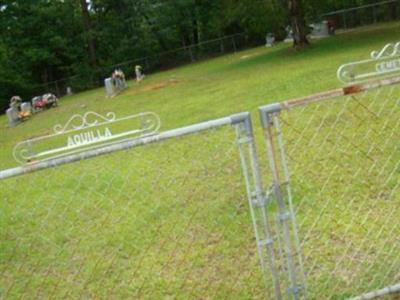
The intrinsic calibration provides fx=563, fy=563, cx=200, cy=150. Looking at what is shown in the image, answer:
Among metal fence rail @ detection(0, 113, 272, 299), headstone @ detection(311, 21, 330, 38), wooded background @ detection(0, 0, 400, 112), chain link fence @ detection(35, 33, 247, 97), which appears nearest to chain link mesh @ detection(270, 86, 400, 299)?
metal fence rail @ detection(0, 113, 272, 299)

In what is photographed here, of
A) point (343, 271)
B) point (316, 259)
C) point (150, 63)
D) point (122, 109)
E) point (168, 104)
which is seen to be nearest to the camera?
point (343, 271)

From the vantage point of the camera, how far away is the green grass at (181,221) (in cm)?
427

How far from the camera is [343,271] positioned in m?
3.95

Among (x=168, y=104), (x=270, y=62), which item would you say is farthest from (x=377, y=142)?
(x=270, y=62)

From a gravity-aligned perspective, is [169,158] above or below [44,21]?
below

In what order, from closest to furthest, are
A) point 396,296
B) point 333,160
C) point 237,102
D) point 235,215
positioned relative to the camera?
point 396,296, point 235,215, point 333,160, point 237,102

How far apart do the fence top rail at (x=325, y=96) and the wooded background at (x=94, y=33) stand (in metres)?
33.4

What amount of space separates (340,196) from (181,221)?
1.55 m

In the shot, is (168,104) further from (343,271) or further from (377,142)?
(343,271)

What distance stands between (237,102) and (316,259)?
29.6ft

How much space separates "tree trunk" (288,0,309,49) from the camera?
→ 23656 mm

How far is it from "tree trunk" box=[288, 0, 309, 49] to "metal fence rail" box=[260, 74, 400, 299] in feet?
53.3

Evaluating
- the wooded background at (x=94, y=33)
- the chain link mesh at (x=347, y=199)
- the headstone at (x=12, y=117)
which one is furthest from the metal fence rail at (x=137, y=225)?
the wooded background at (x=94, y=33)

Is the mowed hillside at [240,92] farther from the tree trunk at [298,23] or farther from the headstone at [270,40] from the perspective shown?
the headstone at [270,40]
